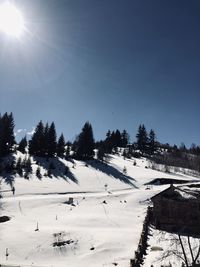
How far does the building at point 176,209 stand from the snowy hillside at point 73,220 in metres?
2.78

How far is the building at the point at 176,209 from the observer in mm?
42844

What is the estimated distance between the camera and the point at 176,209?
144 feet

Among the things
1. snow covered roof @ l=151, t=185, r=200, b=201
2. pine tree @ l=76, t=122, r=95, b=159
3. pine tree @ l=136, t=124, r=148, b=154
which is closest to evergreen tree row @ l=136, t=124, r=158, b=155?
pine tree @ l=136, t=124, r=148, b=154

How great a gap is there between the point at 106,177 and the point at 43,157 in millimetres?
23069

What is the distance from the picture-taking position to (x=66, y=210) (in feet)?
161

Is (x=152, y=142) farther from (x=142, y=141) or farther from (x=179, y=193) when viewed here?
(x=179, y=193)

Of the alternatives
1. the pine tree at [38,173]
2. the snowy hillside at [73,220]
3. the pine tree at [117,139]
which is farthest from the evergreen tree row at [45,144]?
the pine tree at [117,139]

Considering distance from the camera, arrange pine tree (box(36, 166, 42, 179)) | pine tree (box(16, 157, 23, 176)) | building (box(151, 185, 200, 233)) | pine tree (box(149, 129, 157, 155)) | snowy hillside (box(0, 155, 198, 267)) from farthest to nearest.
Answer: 1. pine tree (box(149, 129, 157, 155))
2. pine tree (box(16, 157, 23, 176))
3. pine tree (box(36, 166, 42, 179))
4. building (box(151, 185, 200, 233))
5. snowy hillside (box(0, 155, 198, 267))

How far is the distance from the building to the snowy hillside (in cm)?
278

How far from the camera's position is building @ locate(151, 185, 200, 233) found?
42844 millimetres

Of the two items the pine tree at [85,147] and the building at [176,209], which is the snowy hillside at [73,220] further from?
the pine tree at [85,147]

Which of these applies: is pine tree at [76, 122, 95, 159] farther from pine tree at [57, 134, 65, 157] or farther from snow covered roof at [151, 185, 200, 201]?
snow covered roof at [151, 185, 200, 201]

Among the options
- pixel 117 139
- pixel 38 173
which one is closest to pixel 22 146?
pixel 38 173

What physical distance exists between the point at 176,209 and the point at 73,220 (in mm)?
13938
